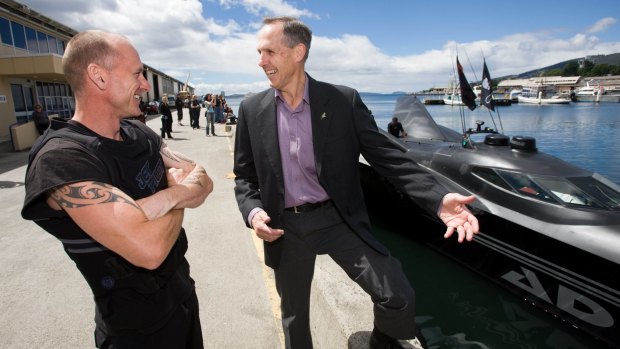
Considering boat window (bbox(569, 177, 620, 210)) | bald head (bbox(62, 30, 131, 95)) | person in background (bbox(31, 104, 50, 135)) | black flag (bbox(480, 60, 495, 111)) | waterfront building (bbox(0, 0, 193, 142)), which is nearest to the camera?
bald head (bbox(62, 30, 131, 95))

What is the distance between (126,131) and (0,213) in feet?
21.9

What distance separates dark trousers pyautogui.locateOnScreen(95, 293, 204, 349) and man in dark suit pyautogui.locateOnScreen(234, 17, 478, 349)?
60cm

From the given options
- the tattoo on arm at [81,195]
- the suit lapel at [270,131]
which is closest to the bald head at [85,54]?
the tattoo on arm at [81,195]

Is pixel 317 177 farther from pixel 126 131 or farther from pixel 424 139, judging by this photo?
pixel 424 139

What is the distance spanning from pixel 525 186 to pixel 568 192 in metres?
0.47

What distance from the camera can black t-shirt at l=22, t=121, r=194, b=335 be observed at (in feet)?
4.31

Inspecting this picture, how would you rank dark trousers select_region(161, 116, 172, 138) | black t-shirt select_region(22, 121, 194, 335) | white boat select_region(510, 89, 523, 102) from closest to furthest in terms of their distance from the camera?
black t-shirt select_region(22, 121, 194, 335) → dark trousers select_region(161, 116, 172, 138) → white boat select_region(510, 89, 523, 102)

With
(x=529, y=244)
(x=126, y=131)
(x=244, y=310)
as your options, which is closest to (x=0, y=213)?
(x=244, y=310)

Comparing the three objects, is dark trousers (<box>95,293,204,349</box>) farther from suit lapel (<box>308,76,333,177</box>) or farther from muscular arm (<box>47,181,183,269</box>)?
suit lapel (<box>308,76,333,177</box>)

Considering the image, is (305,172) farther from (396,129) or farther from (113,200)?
(396,129)

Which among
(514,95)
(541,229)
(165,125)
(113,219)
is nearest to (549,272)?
(541,229)

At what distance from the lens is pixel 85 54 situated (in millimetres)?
1499

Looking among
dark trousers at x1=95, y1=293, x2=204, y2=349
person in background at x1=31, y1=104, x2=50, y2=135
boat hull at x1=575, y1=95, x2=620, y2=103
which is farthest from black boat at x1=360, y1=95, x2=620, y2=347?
boat hull at x1=575, y1=95, x2=620, y2=103

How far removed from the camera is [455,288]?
531 cm
